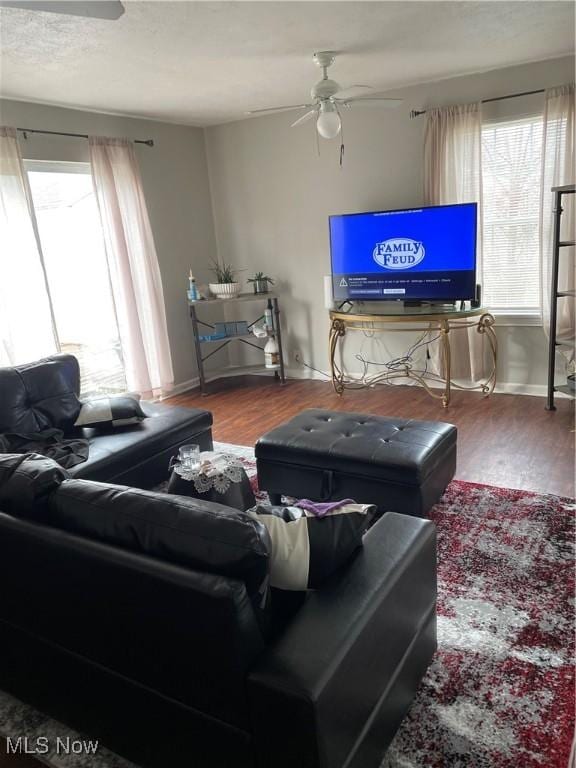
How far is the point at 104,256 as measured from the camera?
471 cm

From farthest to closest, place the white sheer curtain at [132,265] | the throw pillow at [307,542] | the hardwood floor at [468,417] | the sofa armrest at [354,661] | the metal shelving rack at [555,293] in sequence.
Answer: the white sheer curtain at [132,265]
the metal shelving rack at [555,293]
the hardwood floor at [468,417]
the throw pillow at [307,542]
the sofa armrest at [354,661]

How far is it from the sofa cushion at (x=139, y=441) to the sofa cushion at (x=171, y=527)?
1.26m

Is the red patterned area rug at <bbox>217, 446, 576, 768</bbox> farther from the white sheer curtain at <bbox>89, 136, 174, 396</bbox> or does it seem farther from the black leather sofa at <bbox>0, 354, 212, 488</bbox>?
the white sheer curtain at <bbox>89, 136, 174, 396</bbox>

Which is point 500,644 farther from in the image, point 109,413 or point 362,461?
point 109,413

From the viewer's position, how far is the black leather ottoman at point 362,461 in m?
2.61

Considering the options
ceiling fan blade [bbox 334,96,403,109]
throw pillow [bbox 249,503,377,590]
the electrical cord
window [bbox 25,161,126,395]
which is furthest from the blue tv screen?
throw pillow [bbox 249,503,377,590]

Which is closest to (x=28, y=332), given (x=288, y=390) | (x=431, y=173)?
(x=288, y=390)

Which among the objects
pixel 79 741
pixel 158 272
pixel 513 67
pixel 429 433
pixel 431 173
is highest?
pixel 513 67

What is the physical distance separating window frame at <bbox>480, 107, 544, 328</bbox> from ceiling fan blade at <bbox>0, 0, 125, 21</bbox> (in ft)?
10.3

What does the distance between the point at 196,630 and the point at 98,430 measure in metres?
2.24

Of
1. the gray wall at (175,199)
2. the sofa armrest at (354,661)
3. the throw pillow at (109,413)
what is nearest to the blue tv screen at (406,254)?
the gray wall at (175,199)

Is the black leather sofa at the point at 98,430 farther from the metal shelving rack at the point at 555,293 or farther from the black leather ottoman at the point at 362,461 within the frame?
the metal shelving rack at the point at 555,293

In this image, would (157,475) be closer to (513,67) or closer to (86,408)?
(86,408)

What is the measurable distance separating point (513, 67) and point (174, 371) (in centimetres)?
381
